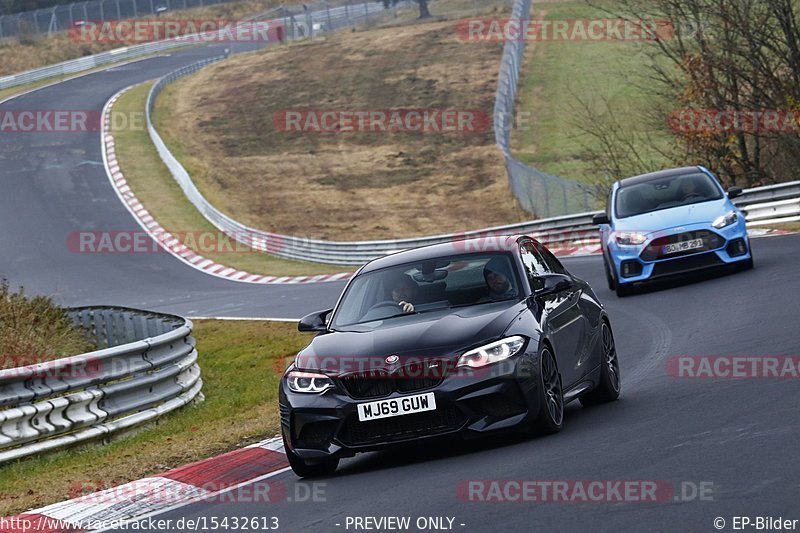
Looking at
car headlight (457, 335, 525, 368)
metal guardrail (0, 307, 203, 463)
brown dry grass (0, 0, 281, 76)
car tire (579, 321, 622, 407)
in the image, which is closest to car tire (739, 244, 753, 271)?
metal guardrail (0, 307, 203, 463)

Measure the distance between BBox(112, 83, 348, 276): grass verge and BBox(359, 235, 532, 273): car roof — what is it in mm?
23485

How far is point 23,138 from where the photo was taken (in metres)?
58.5

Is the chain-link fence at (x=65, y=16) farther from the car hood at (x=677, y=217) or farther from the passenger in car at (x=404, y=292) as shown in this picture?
the passenger in car at (x=404, y=292)

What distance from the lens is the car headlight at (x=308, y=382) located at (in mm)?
8758

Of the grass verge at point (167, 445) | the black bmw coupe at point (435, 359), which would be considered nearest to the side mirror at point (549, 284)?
the black bmw coupe at point (435, 359)

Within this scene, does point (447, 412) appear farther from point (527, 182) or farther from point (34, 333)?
point (527, 182)

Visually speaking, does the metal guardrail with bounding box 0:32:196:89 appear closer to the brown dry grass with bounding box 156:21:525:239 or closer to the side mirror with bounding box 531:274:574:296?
the brown dry grass with bounding box 156:21:525:239

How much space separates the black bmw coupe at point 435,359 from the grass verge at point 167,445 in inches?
67.2

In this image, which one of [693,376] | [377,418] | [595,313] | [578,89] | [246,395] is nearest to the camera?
[377,418]

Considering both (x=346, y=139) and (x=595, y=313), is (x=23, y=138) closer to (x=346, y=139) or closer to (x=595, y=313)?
(x=346, y=139)

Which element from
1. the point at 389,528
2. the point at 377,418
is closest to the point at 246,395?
the point at 377,418

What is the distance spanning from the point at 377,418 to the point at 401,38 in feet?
229

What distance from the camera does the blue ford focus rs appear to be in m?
18.2

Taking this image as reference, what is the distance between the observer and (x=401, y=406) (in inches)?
335
